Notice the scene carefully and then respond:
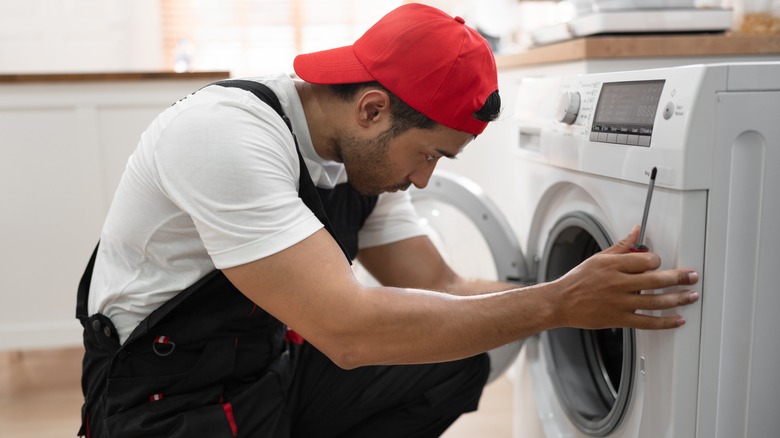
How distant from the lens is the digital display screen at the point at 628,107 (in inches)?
36.7

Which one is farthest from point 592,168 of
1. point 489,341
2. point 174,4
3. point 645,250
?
point 174,4

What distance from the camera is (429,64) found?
98cm

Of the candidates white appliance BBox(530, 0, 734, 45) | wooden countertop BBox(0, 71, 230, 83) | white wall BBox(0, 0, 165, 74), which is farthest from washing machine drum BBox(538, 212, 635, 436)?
white wall BBox(0, 0, 165, 74)

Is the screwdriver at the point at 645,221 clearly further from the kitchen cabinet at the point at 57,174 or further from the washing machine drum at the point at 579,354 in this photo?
the kitchen cabinet at the point at 57,174

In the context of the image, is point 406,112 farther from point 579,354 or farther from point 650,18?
point 650,18

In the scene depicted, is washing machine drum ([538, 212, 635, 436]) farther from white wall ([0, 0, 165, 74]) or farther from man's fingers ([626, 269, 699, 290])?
white wall ([0, 0, 165, 74])

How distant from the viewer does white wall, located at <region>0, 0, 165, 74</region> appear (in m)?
3.83

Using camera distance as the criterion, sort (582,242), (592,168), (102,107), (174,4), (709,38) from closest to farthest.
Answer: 1. (592,168)
2. (582,242)
3. (709,38)
4. (102,107)
5. (174,4)

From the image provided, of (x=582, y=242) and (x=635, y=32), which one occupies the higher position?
(x=635, y=32)

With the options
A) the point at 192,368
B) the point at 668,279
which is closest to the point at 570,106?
Answer: the point at 668,279

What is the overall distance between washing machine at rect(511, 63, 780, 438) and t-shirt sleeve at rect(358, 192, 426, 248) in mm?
388

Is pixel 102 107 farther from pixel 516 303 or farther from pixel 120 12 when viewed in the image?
pixel 120 12

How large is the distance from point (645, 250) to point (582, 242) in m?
0.39

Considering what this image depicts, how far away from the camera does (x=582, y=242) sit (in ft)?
4.30
